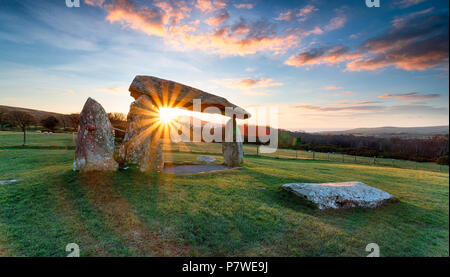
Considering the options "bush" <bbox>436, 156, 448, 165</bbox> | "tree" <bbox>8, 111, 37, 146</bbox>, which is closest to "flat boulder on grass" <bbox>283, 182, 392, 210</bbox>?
"tree" <bbox>8, 111, 37, 146</bbox>

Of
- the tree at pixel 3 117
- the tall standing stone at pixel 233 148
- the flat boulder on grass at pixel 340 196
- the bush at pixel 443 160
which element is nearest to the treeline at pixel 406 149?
the bush at pixel 443 160

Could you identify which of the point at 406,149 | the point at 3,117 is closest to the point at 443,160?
the point at 406,149

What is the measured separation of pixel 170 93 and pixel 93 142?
392 centimetres

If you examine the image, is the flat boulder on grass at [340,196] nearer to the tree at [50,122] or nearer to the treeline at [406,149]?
the treeline at [406,149]

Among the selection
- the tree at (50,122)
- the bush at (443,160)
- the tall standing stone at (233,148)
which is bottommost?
the bush at (443,160)

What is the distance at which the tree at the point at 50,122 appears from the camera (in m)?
26.0

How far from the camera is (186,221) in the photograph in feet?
14.8

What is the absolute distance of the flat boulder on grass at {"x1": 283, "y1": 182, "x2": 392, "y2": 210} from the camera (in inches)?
235

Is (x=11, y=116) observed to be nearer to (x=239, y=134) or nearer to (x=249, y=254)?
(x=239, y=134)

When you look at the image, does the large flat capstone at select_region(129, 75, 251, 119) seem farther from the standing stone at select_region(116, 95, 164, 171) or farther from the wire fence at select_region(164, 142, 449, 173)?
the wire fence at select_region(164, 142, 449, 173)

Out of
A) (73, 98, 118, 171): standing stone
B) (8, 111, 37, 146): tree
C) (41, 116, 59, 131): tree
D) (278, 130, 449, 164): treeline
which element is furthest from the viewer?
(278, 130, 449, 164): treeline

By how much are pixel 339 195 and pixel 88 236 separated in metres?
6.90

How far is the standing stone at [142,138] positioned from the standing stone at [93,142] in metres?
0.73

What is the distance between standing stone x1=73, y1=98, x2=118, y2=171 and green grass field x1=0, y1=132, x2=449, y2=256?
0.53 meters
